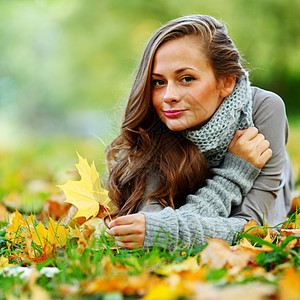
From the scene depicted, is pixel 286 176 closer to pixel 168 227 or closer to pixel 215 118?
pixel 215 118

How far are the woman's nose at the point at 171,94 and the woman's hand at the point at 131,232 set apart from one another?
636 mm

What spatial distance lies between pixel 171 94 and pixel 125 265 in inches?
35.8

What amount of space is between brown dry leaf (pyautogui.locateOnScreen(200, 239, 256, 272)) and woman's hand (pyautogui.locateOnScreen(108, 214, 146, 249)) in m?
0.31

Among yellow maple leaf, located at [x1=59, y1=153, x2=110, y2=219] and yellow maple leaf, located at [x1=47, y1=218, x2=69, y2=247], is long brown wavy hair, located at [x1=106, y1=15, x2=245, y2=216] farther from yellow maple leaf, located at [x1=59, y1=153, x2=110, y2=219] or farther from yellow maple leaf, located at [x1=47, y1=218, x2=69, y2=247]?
yellow maple leaf, located at [x1=47, y1=218, x2=69, y2=247]

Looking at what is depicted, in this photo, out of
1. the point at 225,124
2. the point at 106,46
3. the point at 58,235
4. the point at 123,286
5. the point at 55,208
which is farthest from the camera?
the point at 106,46

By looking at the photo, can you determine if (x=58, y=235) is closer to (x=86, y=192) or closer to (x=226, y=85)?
(x=86, y=192)

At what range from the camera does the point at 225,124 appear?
7.48 ft

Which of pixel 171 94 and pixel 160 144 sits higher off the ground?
pixel 171 94

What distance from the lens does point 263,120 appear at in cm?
243

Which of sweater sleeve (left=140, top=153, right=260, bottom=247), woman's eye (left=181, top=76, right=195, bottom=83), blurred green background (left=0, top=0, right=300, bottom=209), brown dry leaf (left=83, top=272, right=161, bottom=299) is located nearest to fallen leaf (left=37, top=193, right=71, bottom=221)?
sweater sleeve (left=140, top=153, right=260, bottom=247)

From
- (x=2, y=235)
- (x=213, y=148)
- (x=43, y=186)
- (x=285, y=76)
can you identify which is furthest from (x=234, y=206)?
(x=285, y=76)

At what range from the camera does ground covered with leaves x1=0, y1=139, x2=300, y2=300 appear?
1.25 metres

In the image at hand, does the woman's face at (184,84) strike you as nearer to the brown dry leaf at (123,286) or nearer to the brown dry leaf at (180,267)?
the brown dry leaf at (180,267)

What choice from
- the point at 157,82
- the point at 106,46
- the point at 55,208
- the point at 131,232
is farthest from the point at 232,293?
the point at 106,46
